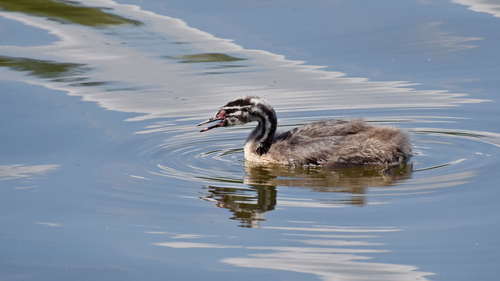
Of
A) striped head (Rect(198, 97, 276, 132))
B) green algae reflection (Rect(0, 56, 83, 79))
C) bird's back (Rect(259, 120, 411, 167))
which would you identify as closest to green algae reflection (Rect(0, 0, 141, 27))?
green algae reflection (Rect(0, 56, 83, 79))

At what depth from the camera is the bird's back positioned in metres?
12.0

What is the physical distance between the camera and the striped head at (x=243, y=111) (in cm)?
1260

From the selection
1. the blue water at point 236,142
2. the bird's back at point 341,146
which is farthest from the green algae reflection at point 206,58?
the bird's back at point 341,146

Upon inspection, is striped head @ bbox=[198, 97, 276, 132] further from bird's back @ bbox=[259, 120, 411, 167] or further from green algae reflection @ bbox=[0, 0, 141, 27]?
green algae reflection @ bbox=[0, 0, 141, 27]

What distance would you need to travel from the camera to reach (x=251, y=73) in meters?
15.6

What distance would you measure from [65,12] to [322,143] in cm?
803

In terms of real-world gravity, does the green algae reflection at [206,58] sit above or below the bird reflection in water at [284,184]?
above

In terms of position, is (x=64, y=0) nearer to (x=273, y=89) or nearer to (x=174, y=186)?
(x=273, y=89)

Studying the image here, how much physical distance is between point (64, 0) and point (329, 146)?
28.8 feet

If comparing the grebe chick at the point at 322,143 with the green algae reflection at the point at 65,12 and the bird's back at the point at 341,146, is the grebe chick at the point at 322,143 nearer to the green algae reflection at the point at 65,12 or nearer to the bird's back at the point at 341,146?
the bird's back at the point at 341,146

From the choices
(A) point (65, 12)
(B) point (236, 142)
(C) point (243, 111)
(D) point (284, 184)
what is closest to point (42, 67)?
(A) point (65, 12)

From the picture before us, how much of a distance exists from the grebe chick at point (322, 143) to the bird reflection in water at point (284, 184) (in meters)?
0.17

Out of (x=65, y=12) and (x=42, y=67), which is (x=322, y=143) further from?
(x=65, y=12)

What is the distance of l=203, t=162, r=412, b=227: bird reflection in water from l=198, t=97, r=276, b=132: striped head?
73 centimetres
